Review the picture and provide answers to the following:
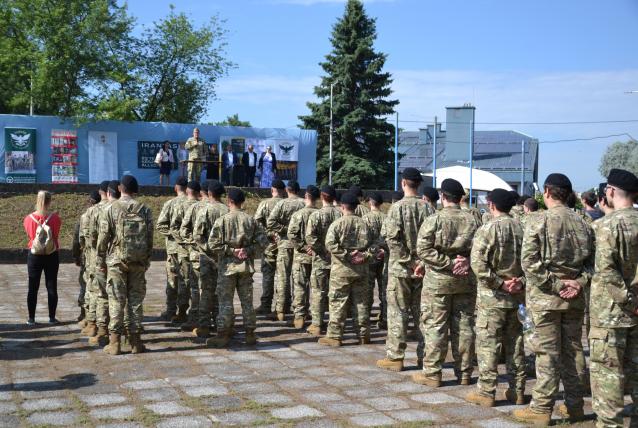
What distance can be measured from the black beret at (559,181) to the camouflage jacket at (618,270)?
27.3 inches

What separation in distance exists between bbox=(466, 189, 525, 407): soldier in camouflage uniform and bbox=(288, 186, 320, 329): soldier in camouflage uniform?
4.25 metres

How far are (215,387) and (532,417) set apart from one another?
127 inches

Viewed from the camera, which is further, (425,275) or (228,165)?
(228,165)

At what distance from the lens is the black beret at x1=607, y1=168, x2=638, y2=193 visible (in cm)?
545

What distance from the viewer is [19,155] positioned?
23984mm

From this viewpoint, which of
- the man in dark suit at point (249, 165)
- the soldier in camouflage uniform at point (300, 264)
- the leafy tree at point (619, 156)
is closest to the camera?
the soldier in camouflage uniform at point (300, 264)

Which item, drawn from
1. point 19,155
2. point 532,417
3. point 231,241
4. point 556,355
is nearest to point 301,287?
point 231,241

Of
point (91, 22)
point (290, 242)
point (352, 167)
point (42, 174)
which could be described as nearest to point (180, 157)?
point (42, 174)

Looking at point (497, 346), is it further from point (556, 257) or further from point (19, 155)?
point (19, 155)

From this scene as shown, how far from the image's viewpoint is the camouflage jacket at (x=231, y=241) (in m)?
8.95

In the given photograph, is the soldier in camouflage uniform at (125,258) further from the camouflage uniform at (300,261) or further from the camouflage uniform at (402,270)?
the camouflage uniform at (402,270)

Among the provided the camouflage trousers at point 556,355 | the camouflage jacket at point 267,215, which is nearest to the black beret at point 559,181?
the camouflage trousers at point 556,355

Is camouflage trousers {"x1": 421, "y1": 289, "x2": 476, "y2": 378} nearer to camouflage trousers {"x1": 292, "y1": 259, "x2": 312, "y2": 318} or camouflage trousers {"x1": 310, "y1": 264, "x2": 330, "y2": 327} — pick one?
camouflage trousers {"x1": 310, "y1": 264, "x2": 330, "y2": 327}

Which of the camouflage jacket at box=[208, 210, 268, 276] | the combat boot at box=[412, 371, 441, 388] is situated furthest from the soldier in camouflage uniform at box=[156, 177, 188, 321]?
the combat boot at box=[412, 371, 441, 388]
